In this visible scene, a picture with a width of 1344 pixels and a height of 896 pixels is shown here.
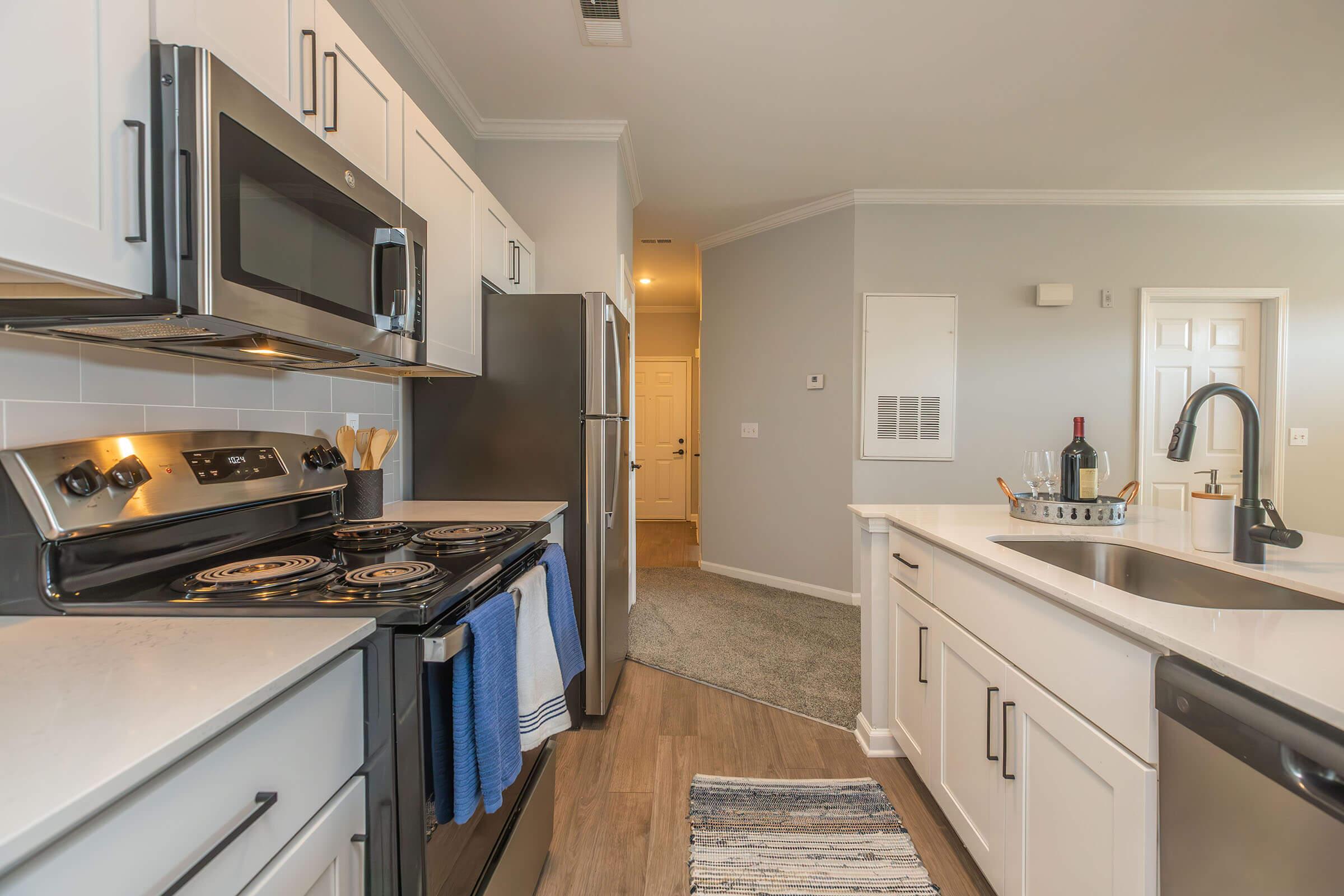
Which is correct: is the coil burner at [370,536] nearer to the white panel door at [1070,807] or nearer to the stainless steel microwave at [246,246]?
the stainless steel microwave at [246,246]

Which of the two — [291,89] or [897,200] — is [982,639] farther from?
[897,200]

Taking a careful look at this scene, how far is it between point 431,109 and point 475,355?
4.22 ft

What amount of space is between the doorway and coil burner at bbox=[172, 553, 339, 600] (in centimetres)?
458

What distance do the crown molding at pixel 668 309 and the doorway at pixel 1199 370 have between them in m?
4.55

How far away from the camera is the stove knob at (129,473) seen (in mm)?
1007

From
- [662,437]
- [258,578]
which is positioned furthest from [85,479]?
[662,437]

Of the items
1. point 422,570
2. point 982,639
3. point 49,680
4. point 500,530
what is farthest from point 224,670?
point 982,639

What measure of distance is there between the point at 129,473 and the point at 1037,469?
7.31 ft

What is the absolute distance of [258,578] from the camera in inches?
38.3

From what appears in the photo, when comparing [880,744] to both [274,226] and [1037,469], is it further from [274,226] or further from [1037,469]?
[274,226]

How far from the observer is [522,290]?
9.00 ft

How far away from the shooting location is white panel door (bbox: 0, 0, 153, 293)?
0.66 m

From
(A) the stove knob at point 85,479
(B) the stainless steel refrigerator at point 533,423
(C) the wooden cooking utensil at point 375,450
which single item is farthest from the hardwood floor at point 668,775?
(A) the stove knob at point 85,479

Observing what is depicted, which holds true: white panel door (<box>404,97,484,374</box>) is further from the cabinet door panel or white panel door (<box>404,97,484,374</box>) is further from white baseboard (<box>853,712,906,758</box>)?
white baseboard (<box>853,712,906,758</box>)
